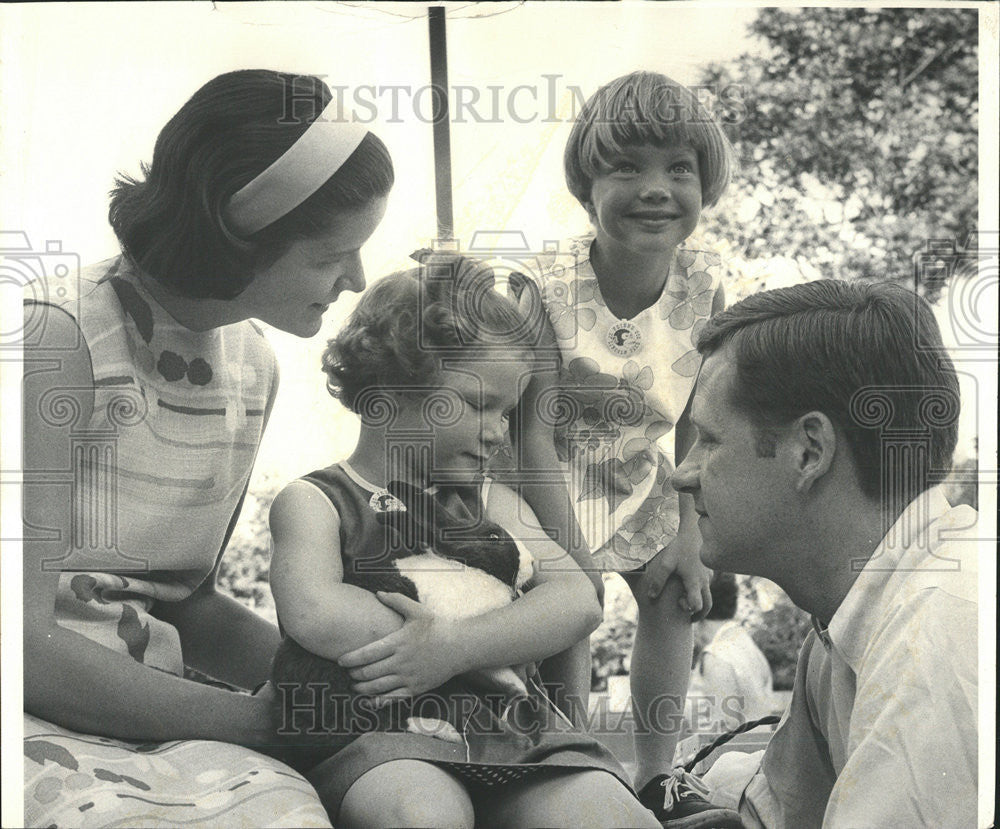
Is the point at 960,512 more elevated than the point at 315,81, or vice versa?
the point at 315,81

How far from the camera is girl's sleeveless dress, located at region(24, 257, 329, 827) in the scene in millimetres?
2646

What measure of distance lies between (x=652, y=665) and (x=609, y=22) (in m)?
1.41

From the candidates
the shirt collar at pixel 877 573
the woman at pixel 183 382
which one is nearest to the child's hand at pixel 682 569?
the shirt collar at pixel 877 573

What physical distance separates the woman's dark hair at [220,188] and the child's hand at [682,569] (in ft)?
3.25

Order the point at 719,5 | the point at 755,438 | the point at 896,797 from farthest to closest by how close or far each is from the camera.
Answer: the point at 719,5, the point at 755,438, the point at 896,797

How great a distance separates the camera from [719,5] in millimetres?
2824

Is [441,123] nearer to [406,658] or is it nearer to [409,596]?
[409,596]

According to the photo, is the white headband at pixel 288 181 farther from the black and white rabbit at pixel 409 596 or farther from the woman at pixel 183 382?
the black and white rabbit at pixel 409 596

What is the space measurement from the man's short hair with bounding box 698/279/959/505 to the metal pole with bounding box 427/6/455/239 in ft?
2.02

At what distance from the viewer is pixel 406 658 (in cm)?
261

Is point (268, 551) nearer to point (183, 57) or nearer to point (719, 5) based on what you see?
point (183, 57)

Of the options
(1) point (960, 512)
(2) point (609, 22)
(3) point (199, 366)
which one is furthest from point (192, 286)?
(1) point (960, 512)

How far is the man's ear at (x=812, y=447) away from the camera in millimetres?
2621

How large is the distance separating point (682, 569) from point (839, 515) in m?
0.36
